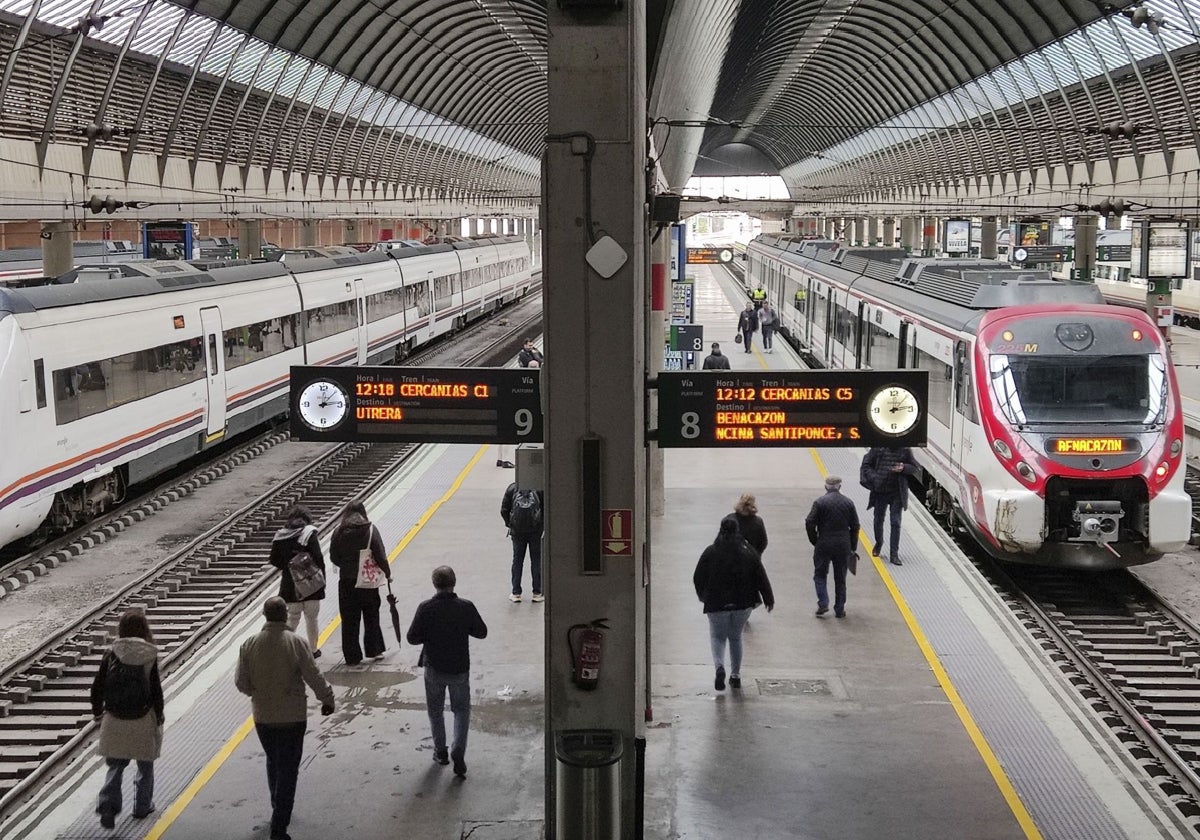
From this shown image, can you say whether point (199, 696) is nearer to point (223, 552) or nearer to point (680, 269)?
point (223, 552)

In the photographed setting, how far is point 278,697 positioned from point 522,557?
17.1 feet

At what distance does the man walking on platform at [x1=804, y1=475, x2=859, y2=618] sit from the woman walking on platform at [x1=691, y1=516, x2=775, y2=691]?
2067mm

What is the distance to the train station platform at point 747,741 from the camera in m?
8.02

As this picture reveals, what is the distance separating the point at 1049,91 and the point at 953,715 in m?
37.9

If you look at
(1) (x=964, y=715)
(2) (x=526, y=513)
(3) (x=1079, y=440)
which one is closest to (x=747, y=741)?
(1) (x=964, y=715)

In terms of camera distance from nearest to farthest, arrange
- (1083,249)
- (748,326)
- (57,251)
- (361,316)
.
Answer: (57,251), (361,316), (1083,249), (748,326)

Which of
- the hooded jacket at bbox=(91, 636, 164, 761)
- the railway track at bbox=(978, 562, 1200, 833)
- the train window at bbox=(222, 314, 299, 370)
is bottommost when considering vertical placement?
the railway track at bbox=(978, 562, 1200, 833)

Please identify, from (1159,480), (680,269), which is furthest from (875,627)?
(680,269)

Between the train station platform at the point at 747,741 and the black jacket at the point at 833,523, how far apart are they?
73cm

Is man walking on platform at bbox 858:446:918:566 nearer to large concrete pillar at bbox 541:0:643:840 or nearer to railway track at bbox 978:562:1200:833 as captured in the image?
railway track at bbox 978:562:1200:833

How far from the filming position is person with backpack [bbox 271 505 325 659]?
10773 millimetres

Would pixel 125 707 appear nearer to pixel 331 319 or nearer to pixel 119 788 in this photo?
pixel 119 788

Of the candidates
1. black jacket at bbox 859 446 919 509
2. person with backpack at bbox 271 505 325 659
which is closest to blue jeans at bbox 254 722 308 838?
person with backpack at bbox 271 505 325 659

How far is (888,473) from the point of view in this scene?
45.9ft
